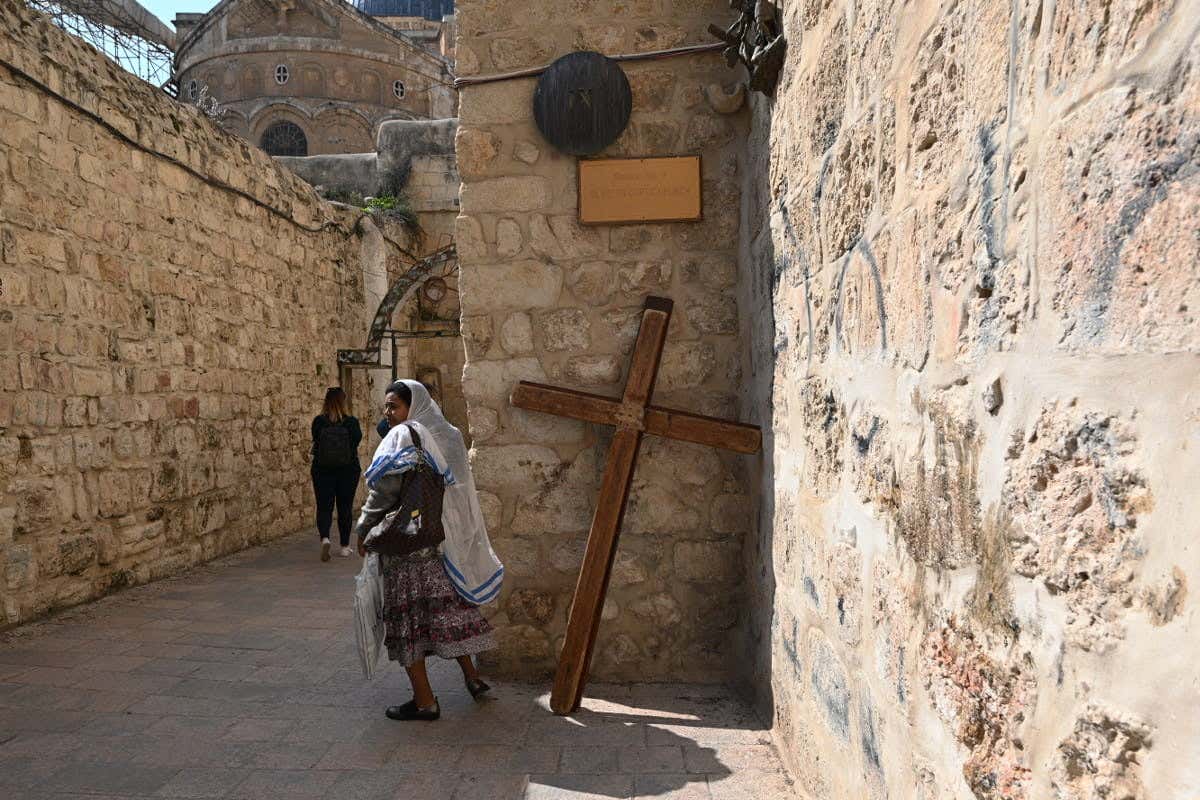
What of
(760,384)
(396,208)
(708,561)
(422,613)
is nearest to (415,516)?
(422,613)

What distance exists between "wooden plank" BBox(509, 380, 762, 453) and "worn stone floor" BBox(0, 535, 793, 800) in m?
1.06

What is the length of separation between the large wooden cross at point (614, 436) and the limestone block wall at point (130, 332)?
9.97ft

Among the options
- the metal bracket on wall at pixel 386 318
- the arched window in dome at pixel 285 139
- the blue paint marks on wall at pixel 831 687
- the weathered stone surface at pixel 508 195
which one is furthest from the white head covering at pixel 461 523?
the arched window in dome at pixel 285 139

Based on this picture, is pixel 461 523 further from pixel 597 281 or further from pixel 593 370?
pixel 597 281

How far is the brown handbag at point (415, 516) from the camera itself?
11.3ft

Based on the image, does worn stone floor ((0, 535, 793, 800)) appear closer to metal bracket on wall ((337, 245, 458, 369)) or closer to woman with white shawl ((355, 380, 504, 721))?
woman with white shawl ((355, 380, 504, 721))

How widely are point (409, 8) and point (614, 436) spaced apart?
138ft

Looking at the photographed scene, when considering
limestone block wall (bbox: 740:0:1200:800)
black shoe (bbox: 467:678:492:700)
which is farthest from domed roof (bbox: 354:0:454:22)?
limestone block wall (bbox: 740:0:1200:800)

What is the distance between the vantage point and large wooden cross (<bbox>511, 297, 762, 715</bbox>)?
3426 millimetres

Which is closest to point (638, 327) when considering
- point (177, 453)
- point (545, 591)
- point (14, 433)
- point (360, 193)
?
point (545, 591)

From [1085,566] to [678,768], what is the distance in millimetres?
2224

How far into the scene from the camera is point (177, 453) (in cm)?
639

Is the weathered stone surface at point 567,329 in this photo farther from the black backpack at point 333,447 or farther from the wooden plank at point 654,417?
the black backpack at point 333,447

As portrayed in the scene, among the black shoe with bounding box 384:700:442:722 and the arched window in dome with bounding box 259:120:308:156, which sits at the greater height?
the arched window in dome with bounding box 259:120:308:156
